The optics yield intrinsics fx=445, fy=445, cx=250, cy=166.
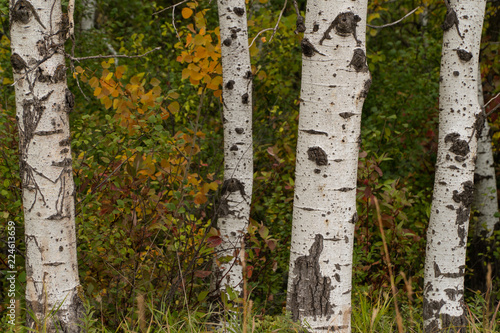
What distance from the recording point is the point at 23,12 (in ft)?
7.32

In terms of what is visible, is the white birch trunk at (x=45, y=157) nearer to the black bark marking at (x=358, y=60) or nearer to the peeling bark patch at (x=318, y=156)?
the peeling bark patch at (x=318, y=156)

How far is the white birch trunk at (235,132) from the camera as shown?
3291mm

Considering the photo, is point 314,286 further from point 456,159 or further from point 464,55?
point 464,55

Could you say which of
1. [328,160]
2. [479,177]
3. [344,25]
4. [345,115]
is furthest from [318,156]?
[479,177]

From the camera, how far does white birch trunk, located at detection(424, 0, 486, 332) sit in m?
2.96

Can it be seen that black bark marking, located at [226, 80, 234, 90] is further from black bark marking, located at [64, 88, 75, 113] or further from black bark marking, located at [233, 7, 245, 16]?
black bark marking, located at [64, 88, 75, 113]

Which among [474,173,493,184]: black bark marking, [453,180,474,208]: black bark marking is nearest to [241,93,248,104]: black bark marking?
[453,180,474,208]: black bark marking

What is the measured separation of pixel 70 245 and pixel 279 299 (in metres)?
2.41

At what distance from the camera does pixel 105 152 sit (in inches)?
124

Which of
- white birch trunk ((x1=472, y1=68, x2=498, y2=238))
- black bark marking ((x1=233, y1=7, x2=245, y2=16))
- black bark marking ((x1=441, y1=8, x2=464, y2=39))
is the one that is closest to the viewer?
black bark marking ((x1=441, y1=8, x2=464, y2=39))

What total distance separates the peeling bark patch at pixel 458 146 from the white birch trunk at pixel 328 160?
1033mm

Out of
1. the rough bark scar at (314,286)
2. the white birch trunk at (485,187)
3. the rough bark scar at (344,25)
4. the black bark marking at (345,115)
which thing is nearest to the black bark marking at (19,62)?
the rough bark scar at (344,25)

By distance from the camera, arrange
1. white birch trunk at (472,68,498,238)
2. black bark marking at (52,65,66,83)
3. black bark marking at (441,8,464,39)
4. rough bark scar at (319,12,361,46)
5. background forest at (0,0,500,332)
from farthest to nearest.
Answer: white birch trunk at (472,68,498,238) → black bark marking at (441,8,464,39) → background forest at (0,0,500,332) → black bark marking at (52,65,66,83) → rough bark scar at (319,12,361,46)

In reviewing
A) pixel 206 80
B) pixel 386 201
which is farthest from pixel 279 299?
pixel 206 80
